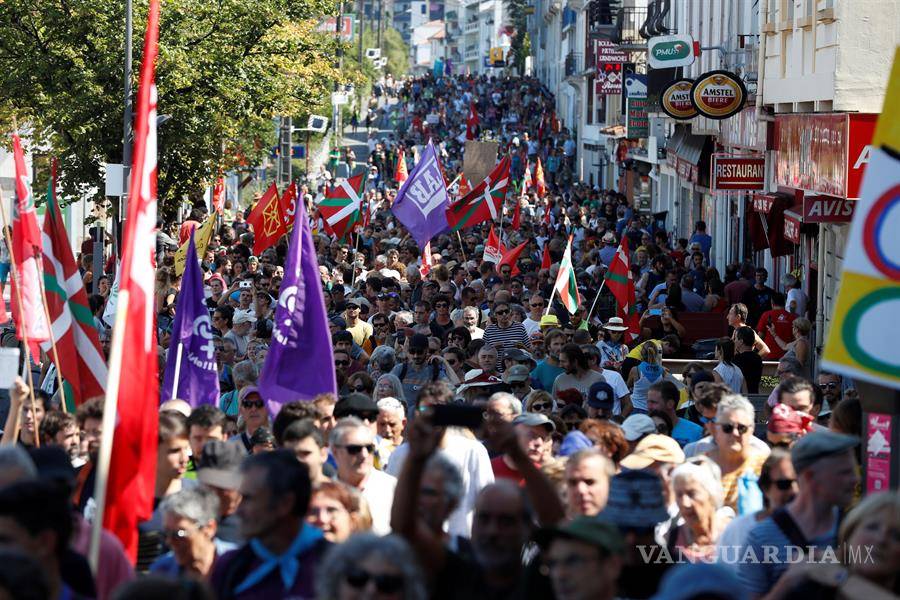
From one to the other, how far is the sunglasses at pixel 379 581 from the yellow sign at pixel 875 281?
1.80m

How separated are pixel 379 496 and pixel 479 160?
89.7 ft

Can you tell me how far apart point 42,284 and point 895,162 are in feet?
21.5

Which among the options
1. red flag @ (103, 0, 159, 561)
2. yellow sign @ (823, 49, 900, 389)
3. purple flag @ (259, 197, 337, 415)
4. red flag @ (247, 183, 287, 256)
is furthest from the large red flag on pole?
red flag @ (247, 183, 287, 256)

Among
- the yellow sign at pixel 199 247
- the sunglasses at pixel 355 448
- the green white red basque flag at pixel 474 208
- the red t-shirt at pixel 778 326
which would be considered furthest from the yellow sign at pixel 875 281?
the green white red basque flag at pixel 474 208

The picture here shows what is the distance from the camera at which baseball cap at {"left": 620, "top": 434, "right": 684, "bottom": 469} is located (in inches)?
309

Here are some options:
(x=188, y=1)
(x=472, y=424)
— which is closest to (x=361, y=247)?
(x=188, y=1)

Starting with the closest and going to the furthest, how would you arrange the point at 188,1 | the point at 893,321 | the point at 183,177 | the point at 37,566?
the point at 37,566 → the point at 893,321 → the point at 188,1 → the point at 183,177

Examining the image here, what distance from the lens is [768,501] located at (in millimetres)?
7004

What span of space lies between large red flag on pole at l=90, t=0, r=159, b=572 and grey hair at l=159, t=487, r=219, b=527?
12.4 inches

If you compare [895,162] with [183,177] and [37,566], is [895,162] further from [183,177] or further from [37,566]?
[183,177]

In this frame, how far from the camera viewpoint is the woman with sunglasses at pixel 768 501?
240 inches

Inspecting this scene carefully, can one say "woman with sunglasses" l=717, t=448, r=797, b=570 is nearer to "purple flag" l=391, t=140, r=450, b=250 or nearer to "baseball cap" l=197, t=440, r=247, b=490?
"baseball cap" l=197, t=440, r=247, b=490

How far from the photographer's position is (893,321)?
18.4ft

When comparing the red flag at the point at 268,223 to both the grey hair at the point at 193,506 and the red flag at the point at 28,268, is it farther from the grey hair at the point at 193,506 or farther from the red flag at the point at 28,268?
the grey hair at the point at 193,506
